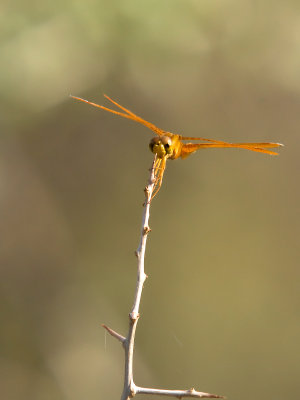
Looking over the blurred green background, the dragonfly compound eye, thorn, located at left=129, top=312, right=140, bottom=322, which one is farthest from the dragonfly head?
the blurred green background

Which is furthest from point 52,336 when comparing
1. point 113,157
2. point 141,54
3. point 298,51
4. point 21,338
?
point 298,51

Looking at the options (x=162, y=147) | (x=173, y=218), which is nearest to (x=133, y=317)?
(x=162, y=147)

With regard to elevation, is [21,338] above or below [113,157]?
below

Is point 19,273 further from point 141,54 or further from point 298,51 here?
point 298,51

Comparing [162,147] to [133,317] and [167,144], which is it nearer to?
[167,144]

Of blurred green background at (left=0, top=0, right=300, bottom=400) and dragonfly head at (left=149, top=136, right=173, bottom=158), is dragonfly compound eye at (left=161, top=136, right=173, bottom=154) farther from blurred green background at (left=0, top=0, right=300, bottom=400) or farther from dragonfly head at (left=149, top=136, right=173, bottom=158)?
blurred green background at (left=0, top=0, right=300, bottom=400)

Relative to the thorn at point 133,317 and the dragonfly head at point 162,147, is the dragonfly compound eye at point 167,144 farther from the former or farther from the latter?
the thorn at point 133,317
